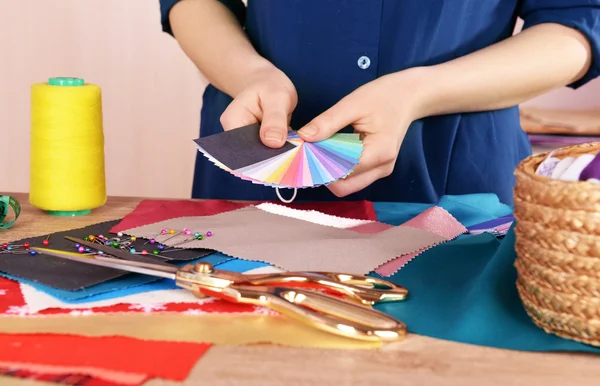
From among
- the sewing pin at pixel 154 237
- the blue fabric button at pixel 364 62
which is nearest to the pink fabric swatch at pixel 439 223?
the sewing pin at pixel 154 237

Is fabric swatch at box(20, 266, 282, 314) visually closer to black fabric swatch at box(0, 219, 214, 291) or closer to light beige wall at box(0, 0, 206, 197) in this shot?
black fabric swatch at box(0, 219, 214, 291)

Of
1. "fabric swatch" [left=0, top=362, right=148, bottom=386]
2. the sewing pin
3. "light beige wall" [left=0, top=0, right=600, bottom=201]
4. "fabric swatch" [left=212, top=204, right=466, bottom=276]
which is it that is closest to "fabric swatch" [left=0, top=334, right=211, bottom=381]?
"fabric swatch" [left=0, top=362, right=148, bottom=386]

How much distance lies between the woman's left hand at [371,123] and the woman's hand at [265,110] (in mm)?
34

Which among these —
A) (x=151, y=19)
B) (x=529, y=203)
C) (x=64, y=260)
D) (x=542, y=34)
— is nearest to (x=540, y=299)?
(x=529, y=203)

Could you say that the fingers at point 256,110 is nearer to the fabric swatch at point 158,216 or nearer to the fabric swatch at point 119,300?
the fabric swatch at point 158,216

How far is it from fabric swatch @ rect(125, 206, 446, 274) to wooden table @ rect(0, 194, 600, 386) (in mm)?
156

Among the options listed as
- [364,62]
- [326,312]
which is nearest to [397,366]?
[326,312]

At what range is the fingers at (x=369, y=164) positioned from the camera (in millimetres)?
880

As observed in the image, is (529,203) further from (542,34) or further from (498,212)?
(542,34)

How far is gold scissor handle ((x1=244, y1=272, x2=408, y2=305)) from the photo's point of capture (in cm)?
59

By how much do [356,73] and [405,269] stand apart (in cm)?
52

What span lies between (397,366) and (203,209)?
0.49 meters

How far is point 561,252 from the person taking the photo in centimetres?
50

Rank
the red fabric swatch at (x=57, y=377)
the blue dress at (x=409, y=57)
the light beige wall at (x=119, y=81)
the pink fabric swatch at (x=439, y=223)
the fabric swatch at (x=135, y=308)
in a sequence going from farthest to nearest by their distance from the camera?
the light beige wall at (x=119, y=81) → the blue dress at (x=409, y=57) → the pink fabric swatch at (x=439, y=223) → the fabric swatch at (x=135, y=308) → the red fabric swatch at (x=57, y=377)
